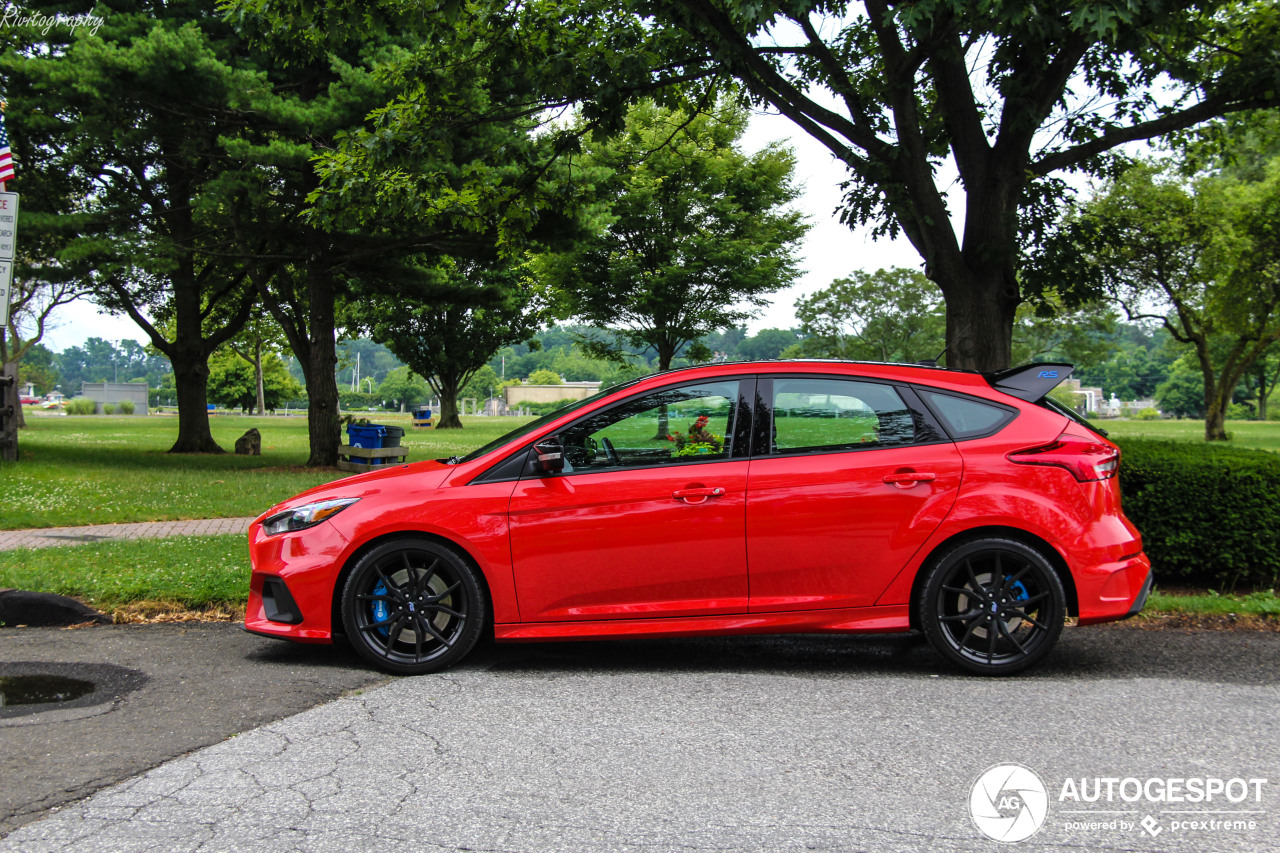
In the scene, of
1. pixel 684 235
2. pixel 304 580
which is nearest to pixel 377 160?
pixel 304 580

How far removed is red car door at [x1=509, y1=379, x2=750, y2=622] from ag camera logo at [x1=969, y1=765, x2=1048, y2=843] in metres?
1.61

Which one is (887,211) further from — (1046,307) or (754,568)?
(754,568)

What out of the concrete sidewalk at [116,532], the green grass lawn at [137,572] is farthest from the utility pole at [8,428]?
the green grass lawn at [137,572]

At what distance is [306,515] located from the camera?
507cm

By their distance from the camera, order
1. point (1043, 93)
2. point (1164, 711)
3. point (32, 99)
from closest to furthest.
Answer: point (1164, 711) < point (1043, 93) < point (32, 99)

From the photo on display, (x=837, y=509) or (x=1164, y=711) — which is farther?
(x=837, y=509)

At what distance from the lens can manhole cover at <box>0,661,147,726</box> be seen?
4.28 metres

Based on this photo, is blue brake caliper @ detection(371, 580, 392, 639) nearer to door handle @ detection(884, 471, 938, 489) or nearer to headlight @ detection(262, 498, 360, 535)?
headlight @ detection(262, 498, 360, 535)

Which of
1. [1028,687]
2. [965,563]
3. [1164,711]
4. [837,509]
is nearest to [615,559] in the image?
[837,509]

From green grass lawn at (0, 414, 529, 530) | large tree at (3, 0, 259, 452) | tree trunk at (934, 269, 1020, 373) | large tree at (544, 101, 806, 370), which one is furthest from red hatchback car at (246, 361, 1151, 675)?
large tree at (544, 101, 806, 370)

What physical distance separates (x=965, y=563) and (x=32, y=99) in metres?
17.0

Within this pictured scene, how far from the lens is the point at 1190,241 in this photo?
30.6 m

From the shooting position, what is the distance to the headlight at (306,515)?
16.5 feet

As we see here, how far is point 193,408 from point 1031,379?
75.8ft
